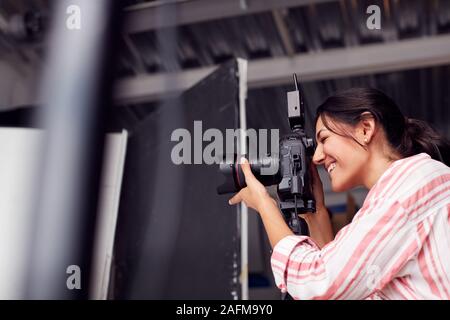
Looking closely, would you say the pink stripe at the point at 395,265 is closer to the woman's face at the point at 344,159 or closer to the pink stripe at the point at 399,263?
the pink stripe at the point at 399,263

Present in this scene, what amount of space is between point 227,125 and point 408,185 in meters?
0.98

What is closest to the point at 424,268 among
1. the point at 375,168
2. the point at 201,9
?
the point at 375,168

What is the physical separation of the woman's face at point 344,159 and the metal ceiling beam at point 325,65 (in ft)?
4.77

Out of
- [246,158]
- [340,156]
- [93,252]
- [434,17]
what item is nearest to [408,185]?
[340,156]

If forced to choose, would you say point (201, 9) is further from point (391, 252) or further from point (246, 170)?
point (391, 252)

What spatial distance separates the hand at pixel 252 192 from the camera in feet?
2.77

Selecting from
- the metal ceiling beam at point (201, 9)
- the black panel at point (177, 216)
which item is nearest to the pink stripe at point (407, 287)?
the black panel at point (177, 216)

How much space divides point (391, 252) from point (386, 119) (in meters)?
0.25

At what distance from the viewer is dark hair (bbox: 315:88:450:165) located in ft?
2.79

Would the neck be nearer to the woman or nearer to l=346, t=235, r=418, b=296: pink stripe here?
the woman

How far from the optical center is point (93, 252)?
453mm
